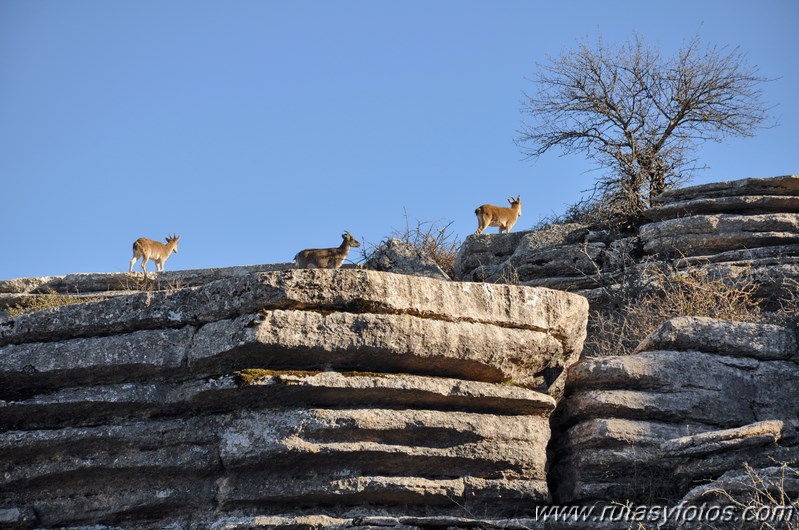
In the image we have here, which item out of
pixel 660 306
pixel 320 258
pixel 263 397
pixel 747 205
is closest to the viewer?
pixel 263 397

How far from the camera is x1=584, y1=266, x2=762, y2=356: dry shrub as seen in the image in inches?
476

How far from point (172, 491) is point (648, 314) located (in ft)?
21.4

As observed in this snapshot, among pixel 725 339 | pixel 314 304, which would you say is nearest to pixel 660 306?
pixel 725 339

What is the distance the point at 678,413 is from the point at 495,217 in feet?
41.4

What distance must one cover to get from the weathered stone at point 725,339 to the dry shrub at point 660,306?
1509mm

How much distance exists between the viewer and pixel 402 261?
49.8ft

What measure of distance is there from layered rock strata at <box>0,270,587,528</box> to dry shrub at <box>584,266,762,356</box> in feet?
11.3

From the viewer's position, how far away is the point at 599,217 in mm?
17156

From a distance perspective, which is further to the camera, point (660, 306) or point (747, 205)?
point (747, 205)

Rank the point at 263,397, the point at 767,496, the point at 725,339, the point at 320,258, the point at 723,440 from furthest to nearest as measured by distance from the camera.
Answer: the point at 320,258, the point at 725,339, the point at 263,397, the point at 723,440, the point at 767,496

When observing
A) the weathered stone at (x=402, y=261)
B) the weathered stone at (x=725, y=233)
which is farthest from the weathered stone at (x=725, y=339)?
the weathered stone at (x=402, y=261)

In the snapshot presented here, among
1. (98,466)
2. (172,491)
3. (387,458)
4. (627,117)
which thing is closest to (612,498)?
(387,458)

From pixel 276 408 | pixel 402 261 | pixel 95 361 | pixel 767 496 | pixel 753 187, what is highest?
pixel 753 187

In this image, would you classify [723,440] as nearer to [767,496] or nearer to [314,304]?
[767,496]
